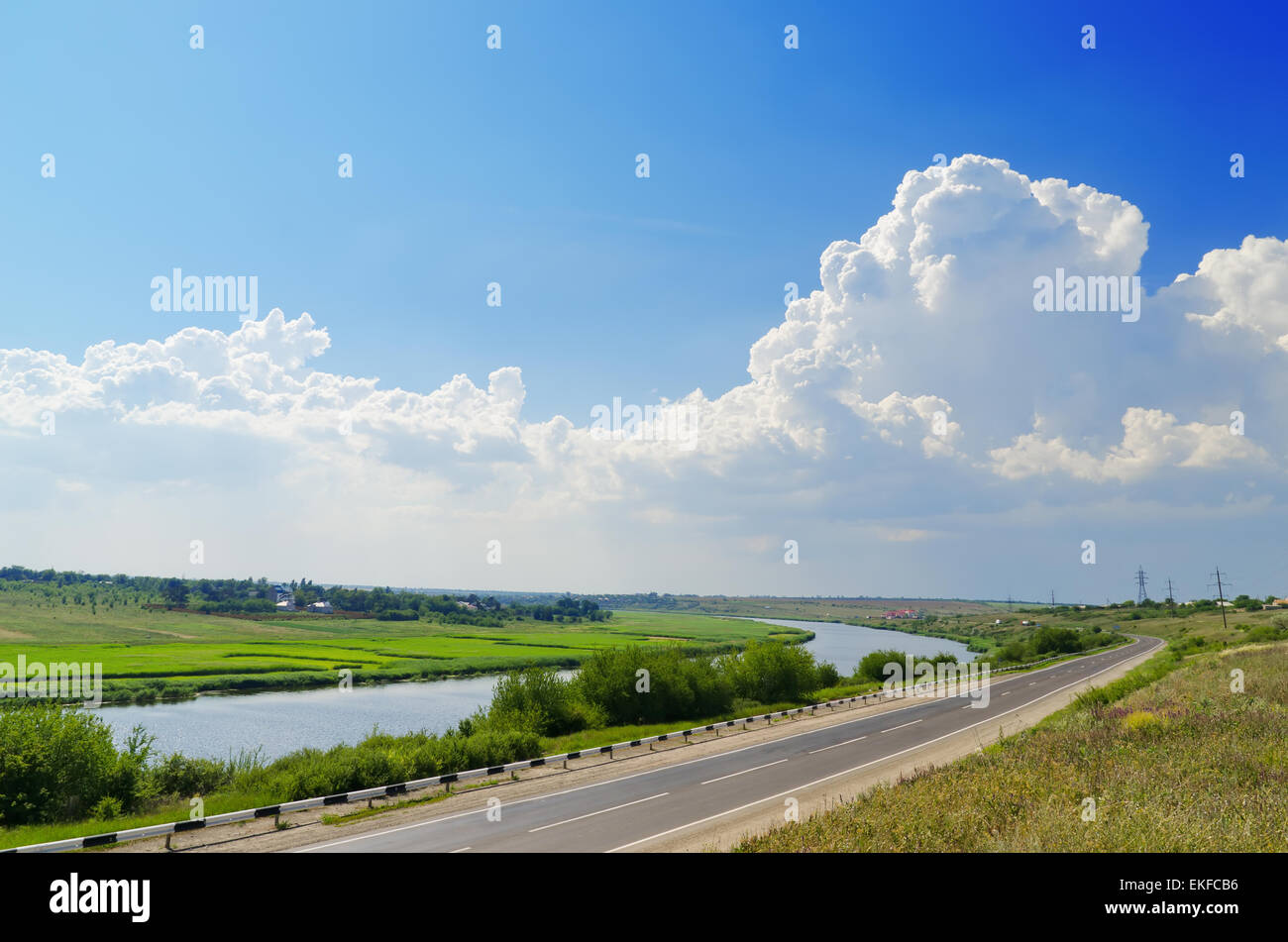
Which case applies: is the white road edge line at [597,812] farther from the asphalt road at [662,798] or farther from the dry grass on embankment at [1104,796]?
the dry grass on embankment at [1104,796]

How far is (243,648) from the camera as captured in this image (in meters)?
90.2

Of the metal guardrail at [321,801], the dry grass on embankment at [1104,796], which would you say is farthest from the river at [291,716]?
the dry grass on embankment at [1104,796]

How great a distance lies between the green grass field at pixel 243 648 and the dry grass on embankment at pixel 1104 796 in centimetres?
3413

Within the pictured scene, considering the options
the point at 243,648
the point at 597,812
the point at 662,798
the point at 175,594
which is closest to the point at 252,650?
the point at 243,648

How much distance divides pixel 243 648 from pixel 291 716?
1803 inches

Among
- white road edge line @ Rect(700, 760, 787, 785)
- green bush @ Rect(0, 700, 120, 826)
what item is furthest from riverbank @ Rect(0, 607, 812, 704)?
green bush @ Rect(0, 700, 120, 826)

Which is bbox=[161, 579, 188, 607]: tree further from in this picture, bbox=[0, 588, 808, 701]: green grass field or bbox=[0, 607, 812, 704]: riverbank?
bbox=[0, 607, 812, 704]: riverbank

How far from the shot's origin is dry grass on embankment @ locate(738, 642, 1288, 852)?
1034 cm

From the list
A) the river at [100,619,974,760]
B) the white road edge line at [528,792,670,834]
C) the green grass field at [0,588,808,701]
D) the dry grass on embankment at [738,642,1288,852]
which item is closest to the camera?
the dry grass on embankment at [738,642,1288,852]

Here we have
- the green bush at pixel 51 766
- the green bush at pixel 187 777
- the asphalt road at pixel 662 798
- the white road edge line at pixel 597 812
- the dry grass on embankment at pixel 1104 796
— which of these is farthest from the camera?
the green bush at pixel 187 777

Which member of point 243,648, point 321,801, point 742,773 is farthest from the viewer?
point 243,648

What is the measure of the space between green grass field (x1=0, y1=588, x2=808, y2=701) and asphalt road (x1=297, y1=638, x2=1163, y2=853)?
819 inches

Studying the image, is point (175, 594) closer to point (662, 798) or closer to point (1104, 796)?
point (662, 798)

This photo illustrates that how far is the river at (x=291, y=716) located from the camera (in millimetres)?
42000
